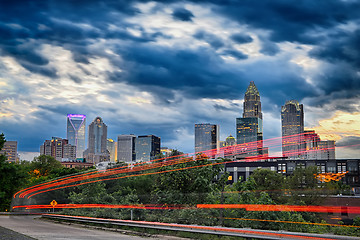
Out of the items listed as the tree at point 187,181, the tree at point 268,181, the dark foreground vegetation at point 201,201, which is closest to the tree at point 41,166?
the tree at point 268,181

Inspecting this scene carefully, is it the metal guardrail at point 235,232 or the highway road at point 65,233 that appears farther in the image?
the highway road at point 65,233

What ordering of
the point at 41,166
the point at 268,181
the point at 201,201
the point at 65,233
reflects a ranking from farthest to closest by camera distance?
the point at 41,166
the point at 268,181
the point at 201,201
the point at 65,233

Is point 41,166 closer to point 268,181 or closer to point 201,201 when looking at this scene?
point 268,181

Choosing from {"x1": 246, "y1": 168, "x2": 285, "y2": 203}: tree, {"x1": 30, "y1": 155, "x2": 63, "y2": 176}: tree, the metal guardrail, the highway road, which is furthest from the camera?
{"x1": 30, "y1": 155, "x2": 63, "y2": 176}: tree

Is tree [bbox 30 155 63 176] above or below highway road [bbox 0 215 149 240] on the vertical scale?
above

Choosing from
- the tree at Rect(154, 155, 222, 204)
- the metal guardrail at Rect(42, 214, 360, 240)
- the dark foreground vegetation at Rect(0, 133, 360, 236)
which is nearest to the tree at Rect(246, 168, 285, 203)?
the dark foreground vegetation at Rect(0, 133, 360, 236)

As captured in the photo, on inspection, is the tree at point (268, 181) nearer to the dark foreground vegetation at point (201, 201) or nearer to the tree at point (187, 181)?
the dark foreground vegetation at point (201, 201)

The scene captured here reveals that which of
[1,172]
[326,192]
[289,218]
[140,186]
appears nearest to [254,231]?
[289,218]

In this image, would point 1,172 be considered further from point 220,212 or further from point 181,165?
point 220,212

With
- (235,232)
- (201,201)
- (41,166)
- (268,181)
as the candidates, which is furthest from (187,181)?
(41,166)

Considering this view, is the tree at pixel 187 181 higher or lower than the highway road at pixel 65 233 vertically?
higher

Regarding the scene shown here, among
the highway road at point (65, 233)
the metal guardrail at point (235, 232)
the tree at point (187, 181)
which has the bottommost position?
the highway road at point (65, 233)

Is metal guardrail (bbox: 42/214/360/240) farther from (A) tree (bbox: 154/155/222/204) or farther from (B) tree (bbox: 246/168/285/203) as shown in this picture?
(B) tree (bbox: 246/168/285/203)

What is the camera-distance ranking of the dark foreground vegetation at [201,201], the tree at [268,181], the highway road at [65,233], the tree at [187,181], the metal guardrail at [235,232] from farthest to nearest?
the tree at [268,181]
the tree at [187,181]
the highway road at [65,233]
the dark foreground vegetation at [201,201]
the metal guardrail at [235,232]
